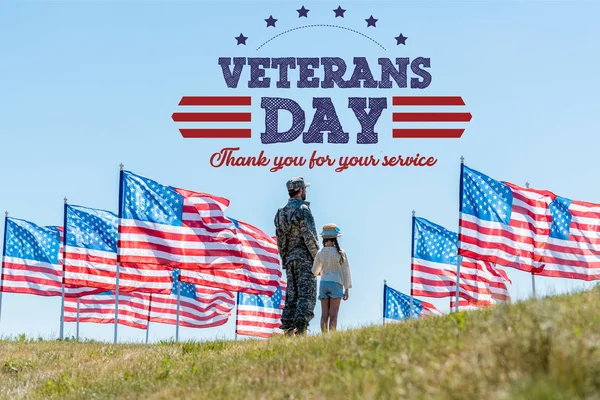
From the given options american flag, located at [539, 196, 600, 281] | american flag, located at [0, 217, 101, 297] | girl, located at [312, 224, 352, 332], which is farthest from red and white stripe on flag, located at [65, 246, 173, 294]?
girl, located at [312, 224, 352, 332]

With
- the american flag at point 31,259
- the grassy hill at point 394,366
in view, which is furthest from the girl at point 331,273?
the american flag at point 31,259

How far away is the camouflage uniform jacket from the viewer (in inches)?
573

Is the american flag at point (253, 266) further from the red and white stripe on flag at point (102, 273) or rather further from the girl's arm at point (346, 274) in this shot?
the girl's arm at point (346, 274)

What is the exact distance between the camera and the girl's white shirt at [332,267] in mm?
14312

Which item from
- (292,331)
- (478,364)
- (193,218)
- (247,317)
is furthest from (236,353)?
(247,317)

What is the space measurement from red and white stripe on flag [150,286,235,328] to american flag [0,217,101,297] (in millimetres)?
6323

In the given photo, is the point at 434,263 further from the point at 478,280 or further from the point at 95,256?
the point at 95,256

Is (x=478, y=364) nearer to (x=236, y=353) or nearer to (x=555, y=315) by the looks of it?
(x=555, y=315)

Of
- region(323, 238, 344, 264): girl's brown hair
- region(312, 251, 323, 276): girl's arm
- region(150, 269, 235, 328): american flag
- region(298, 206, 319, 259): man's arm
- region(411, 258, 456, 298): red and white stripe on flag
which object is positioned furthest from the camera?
region(150, 269, 235, 328): american flag

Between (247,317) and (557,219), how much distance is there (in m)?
20.7

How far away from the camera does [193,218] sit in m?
25.9

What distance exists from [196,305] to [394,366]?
3681 centimetres

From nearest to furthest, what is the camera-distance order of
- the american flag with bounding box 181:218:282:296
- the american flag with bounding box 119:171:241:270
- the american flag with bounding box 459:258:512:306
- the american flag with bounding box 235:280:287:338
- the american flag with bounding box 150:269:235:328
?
the american flag with bounding box 119:171:241:270 → the american flag with bounding box 181:218:282:296 → the american flag with bounding box 459:258:512:306 → the american flag with bounding box 150:269:235:328 → the american flag with bounding box 235:280:287:338

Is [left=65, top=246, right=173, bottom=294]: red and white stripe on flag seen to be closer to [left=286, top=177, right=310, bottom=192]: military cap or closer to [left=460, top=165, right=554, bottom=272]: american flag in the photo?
[left=460, top=165, right=554, bottom=272]: american flag
